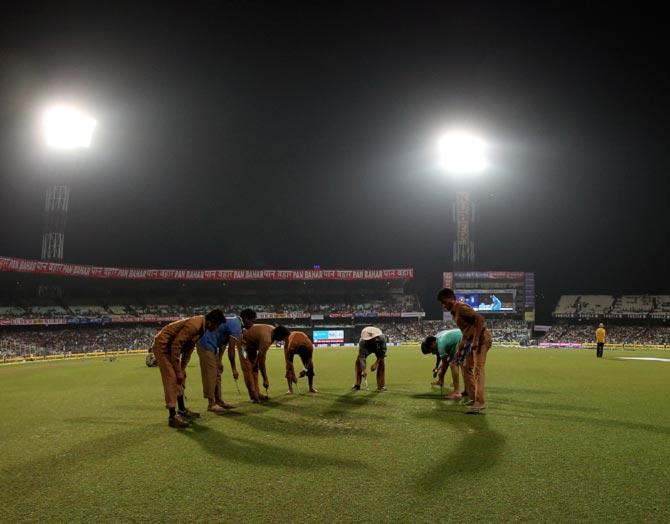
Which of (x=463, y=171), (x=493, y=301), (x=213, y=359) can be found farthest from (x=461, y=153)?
(x=213, y=359)

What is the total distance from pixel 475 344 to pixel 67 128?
158 feet

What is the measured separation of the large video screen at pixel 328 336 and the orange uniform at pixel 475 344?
48136mm

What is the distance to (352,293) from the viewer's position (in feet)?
238

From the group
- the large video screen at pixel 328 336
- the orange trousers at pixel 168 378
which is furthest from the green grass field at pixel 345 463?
the large video screen at pixel 328 336

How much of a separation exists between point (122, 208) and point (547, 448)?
66033 mm

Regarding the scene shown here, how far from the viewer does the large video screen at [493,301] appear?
6762 cm

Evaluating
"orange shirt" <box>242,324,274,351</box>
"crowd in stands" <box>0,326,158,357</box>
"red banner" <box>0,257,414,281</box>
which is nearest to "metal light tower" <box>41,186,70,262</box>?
"red banner" <box>0,257,414,281</box>

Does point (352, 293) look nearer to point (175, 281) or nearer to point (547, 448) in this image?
point (175, 281)

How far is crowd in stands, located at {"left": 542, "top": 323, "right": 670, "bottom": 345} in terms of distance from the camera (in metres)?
52.5

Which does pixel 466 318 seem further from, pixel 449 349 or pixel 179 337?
pixel 179 337

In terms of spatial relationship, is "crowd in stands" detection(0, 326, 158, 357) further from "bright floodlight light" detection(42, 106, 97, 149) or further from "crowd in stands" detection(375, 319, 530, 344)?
"crowd in stands" detection(375, 319, 530, 344)

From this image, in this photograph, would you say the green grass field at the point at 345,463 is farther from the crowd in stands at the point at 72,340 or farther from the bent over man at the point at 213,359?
the crowd in stands at the point at 72,340

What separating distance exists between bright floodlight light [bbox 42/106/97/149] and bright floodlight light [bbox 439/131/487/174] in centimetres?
3815

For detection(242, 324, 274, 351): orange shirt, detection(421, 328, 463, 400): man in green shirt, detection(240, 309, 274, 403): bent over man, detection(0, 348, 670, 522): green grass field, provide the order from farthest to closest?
detection(421, 328, 463, 400): man in green shirt < detection(242, 324, 274, 351): orange shirt < detection(240, 309, 274, 403): bent over man < detection(0, 348, 670, 522): green grass field
